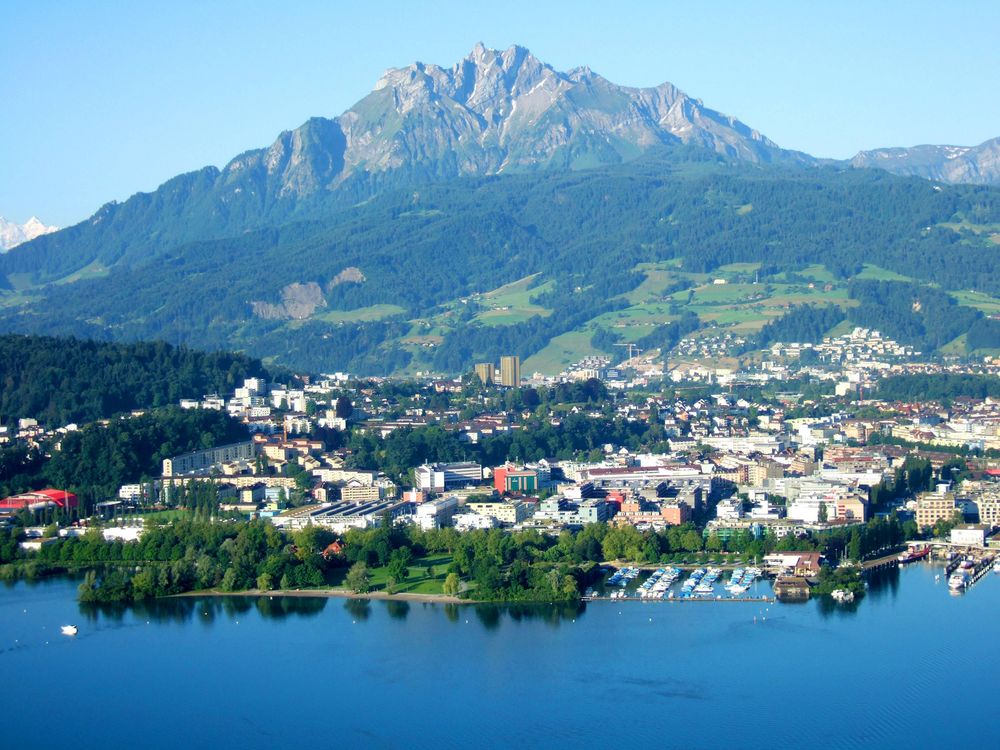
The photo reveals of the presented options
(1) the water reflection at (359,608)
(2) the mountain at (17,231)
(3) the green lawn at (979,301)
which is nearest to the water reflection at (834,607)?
(1) the water reflection at (359,608)

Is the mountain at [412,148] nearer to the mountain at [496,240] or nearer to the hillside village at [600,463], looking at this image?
the mountain at [496,240]

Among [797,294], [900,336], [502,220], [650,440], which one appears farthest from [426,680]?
[502,220]

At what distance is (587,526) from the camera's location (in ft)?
82.8

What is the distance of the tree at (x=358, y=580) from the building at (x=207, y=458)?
9.26 meters

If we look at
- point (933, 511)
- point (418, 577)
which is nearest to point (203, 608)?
point (418, 577)

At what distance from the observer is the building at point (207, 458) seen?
104ft

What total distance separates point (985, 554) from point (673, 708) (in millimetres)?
8872

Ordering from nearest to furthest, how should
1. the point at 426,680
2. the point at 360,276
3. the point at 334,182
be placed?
the point at 426,680 < the point at 360,276 < the point at 334,182

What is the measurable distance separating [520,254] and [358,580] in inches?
1915

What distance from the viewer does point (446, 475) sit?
3152 cm

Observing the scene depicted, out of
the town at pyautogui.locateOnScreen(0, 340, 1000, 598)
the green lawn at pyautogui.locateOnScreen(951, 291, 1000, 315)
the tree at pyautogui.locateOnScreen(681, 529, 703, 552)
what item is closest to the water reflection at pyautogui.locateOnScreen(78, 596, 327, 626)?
the town at pyautogui.locateOnScreen(0, 340, 1000, 598)

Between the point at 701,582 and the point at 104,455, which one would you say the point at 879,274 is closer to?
the point at 104,455

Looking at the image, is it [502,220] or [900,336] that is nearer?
[900,336]

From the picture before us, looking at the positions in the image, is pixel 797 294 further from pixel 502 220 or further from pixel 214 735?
pixel 214 735
